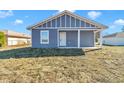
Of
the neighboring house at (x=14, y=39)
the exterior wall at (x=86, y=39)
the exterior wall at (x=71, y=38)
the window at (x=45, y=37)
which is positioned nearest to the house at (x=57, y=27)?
the window at (x=45, y=37)

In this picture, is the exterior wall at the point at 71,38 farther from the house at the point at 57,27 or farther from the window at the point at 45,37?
the window at the point at 45,37

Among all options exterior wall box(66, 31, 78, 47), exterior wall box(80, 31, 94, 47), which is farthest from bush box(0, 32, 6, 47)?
exterior wall box(80, 31, 94, 47)

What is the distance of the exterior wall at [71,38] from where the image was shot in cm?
2067

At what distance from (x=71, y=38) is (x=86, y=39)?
1.63 meters

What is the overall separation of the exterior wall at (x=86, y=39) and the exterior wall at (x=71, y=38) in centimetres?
67

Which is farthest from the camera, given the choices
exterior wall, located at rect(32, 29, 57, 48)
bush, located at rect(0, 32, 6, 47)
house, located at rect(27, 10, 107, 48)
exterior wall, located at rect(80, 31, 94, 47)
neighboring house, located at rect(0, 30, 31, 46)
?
neighboring house, located at rect(0, 30, 31, 46)

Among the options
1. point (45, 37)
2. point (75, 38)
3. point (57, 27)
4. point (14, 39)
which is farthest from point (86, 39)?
point (14, 39)

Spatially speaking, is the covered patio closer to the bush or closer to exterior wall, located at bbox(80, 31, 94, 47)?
exterior wall, located at bbox(80, 31, 94, 47)

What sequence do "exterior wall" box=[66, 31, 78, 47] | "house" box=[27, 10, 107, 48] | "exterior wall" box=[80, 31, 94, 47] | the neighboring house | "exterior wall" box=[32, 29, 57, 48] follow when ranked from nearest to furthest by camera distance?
"house" box=[27, 10, 107, 48] < "exterior wall" box=[32, 29, 57, 48] < "exterior wall" box=[66, 31, 78, 47] < "exterior wall" box=[80, 31, 94, 47] < the neighboring house

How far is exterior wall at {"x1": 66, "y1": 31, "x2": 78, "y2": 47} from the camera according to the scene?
67.8 ft

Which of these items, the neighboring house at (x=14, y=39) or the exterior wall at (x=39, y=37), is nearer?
the exterior wall at (x=39, y=37)

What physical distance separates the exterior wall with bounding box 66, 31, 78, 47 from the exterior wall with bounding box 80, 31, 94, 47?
2.21ft
